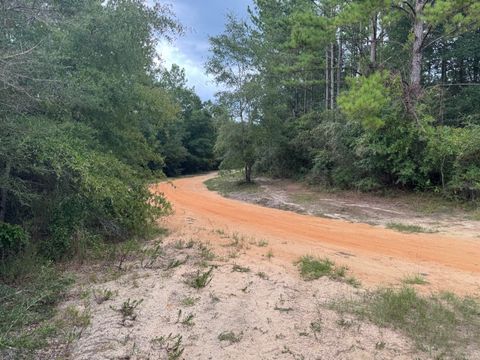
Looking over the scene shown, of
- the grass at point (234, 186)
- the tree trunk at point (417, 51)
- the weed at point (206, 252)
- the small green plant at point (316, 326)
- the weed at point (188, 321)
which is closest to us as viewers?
the small green plant at point (316, 326)

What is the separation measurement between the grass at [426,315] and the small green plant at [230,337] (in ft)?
3.99

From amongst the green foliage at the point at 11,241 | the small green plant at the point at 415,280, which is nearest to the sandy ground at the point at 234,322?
the small green plant at the point at 415,280

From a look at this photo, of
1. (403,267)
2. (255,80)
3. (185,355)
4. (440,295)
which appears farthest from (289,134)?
(185,355)

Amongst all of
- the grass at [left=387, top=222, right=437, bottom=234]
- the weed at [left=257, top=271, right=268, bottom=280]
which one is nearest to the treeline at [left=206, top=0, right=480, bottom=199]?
the grass at [left=387, top=222, right=437, bottom=234]

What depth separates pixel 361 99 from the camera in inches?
484

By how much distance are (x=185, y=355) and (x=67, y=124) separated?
523 centimetres

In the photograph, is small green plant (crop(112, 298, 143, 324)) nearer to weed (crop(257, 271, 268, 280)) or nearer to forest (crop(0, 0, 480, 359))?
forest (crop(0, 0, 480, 359))

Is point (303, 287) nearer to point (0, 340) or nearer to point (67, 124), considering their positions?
point (0, 340)

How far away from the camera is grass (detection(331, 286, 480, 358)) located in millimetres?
3721

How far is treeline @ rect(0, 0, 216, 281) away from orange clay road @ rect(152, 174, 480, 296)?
6.21ft

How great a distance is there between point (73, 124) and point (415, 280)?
635 centimetres

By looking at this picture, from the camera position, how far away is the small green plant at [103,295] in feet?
16.0

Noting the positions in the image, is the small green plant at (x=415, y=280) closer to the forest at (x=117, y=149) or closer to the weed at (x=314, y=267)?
the forest at (x=117, y=149)

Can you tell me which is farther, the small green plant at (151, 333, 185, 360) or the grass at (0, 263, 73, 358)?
the grass at (0, 263, 73, 358)
